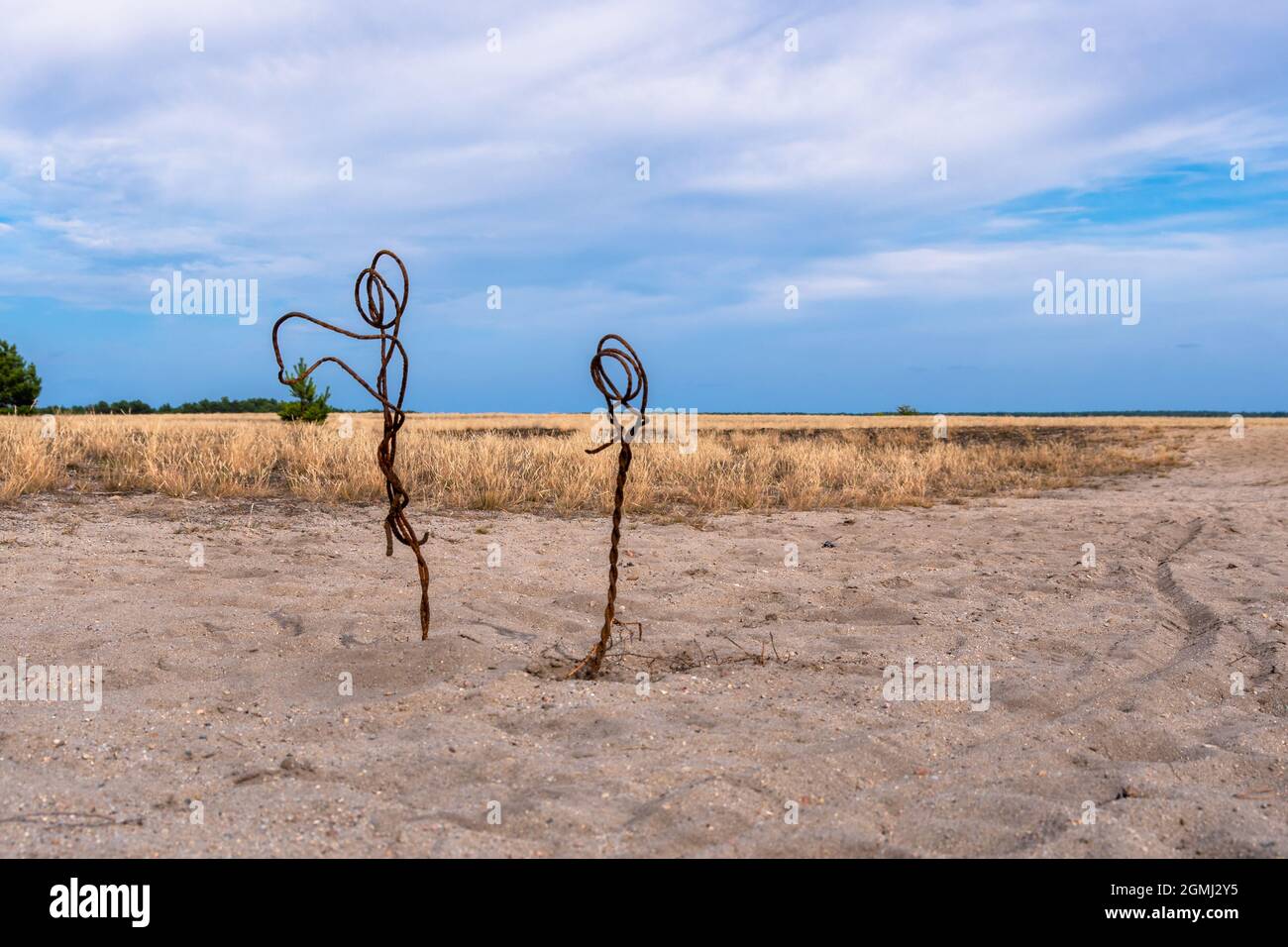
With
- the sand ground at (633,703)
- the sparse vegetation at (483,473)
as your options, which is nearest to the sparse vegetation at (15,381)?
the sparse vegetation at (483,473)

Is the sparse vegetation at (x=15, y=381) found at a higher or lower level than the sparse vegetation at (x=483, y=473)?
higher

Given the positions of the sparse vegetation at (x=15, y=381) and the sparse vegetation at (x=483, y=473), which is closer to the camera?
the sparse vegetation at (x=483, y=473)

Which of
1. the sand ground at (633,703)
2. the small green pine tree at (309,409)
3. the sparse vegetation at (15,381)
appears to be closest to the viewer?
the sand ground at (633,703)

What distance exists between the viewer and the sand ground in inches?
107

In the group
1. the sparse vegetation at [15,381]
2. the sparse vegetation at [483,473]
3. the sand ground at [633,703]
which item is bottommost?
the sand ground at [633,703]

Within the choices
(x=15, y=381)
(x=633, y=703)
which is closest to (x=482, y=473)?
(x=633, y=703)

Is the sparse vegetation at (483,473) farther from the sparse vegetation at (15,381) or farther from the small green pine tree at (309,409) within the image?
the sparse vegetation at (15,381)

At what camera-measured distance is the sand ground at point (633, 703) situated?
8.88ft

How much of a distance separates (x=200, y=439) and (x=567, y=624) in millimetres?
9083

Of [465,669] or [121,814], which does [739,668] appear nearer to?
[465,669]

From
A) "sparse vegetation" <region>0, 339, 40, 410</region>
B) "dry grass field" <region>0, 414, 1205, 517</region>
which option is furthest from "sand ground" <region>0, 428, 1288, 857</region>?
"sparse vegetation" <region>0, 339, 40, 410</region>

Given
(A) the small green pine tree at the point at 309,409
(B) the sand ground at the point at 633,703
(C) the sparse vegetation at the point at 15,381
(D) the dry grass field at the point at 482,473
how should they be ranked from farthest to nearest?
(C) the sparse vegetation at the point at 15,381 < (A) the small green pine tree at the point at 309,409 < (D) the dry grass field at the point at 482,473 < (B) the sand ground at the point at 633,703

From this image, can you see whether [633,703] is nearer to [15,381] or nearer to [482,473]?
[482,473]

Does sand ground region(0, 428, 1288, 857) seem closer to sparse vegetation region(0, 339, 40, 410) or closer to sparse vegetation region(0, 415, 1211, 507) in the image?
sparse vegetation region(0, 415, 1211, 507)
